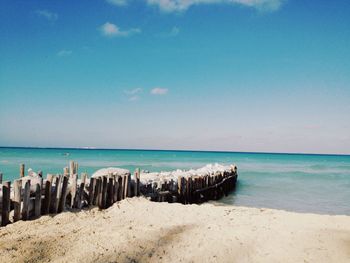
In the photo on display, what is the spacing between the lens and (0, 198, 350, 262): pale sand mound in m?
5.29

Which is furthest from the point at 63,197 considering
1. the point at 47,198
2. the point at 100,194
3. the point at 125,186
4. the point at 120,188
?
the point at 125,186

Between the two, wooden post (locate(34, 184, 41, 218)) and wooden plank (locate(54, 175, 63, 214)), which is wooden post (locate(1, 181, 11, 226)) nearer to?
wooden post (locate(34, 184, 41, 218))

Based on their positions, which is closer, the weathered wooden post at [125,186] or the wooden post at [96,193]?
the wooden post at [96,193]

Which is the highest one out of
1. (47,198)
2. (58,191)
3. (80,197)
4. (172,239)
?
(58,191)

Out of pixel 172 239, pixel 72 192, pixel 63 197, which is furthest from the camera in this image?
pixel 72 192

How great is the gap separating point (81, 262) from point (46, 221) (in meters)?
2.48

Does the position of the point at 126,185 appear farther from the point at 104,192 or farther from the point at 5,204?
the point at 5,204

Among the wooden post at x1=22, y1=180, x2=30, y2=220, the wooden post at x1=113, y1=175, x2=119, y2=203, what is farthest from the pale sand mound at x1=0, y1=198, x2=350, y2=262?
the wooden post at x1=113, y1=175, x2=119, y2=203

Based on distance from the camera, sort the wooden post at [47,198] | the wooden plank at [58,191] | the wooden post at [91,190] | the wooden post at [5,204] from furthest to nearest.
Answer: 1. the wooden post at [91,190]
2. the wooden plank at [58,191]
3. the wooden post at [47,198]
4. the wooden post at [5,204]

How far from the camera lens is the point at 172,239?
612 cm

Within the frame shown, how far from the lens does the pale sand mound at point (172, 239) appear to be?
529 centimetres

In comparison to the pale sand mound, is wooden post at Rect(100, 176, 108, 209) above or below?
above

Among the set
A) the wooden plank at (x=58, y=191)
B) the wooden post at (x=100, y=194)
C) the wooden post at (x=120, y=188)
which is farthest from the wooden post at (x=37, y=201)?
the wooden post at (x=120, y=188)

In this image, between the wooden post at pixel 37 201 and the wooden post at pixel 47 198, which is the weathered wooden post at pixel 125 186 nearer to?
the wooden post at pixel 47 198
